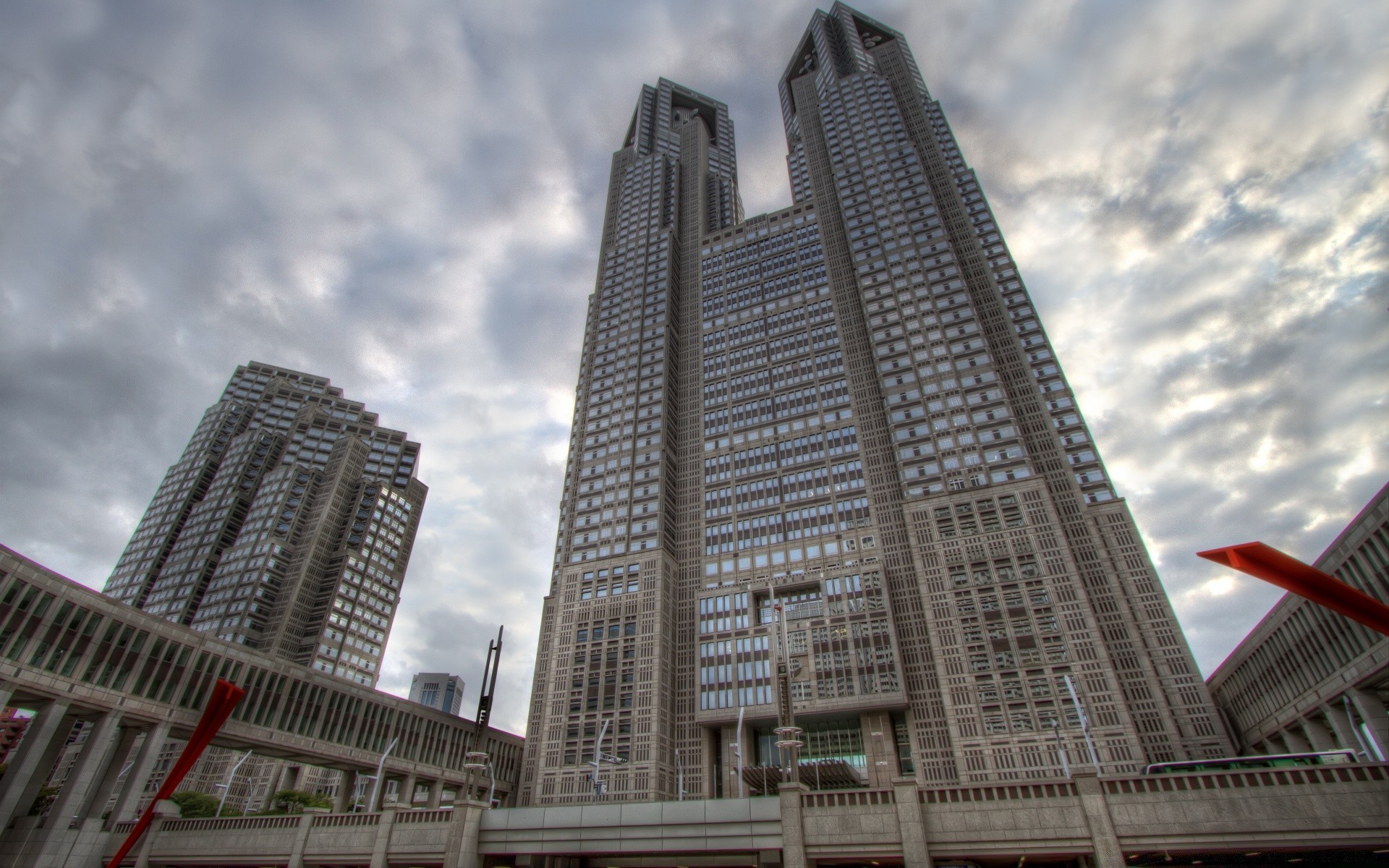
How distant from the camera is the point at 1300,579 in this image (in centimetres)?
2050

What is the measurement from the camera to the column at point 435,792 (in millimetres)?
84562

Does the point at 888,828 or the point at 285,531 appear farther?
the point at 285,531

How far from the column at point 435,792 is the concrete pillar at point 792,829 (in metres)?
67.4

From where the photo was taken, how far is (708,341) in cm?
12325

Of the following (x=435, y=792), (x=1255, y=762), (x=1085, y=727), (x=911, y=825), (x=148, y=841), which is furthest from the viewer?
(x=435, y=792)

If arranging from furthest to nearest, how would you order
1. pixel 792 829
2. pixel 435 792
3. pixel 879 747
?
pixel 435 792
pixel 879 747
pixel 792 829

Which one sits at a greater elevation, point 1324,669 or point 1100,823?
point 1324,669

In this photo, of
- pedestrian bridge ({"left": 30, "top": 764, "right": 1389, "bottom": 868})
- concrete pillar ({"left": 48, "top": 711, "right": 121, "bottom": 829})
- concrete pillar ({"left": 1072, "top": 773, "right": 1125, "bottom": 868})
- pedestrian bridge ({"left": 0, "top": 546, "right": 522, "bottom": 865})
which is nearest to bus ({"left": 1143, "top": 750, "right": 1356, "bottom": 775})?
pedestrian bridge ({"left": 30, "top": 764, "right": 1389, "bottom": 868})

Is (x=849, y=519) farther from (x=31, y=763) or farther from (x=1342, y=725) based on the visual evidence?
(x=31, y=763)

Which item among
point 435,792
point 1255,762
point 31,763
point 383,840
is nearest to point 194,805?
point 31,763

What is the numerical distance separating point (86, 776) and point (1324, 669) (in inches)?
3699

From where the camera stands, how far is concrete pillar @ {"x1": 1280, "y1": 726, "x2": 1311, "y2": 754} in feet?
210

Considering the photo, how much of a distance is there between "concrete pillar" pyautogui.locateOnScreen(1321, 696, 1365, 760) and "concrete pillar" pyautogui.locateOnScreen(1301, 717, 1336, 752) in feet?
12.4

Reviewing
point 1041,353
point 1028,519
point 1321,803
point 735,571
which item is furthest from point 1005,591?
point 1321,803
